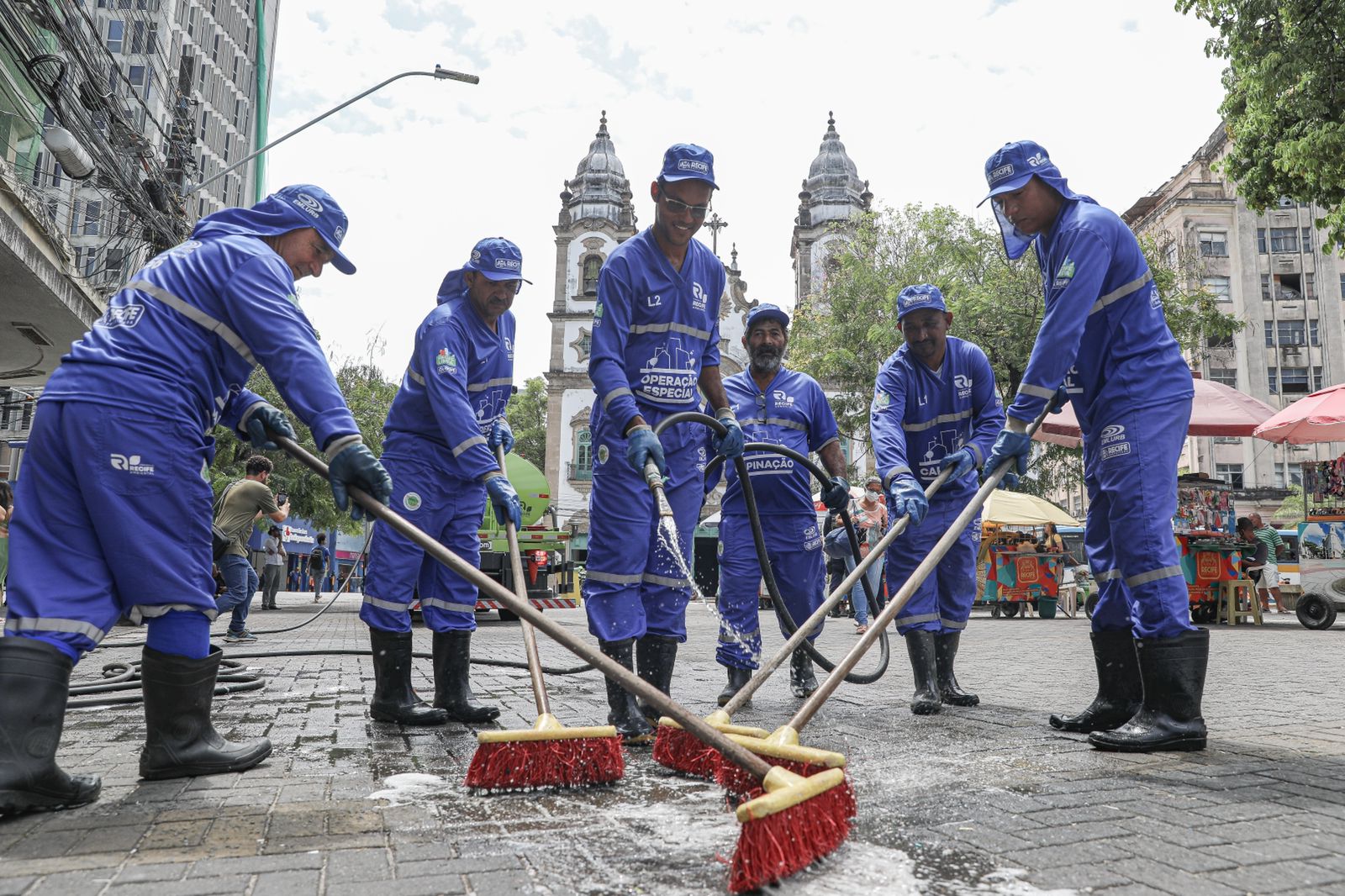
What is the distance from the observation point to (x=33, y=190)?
12.6m

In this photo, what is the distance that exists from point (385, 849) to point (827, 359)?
24.7 m

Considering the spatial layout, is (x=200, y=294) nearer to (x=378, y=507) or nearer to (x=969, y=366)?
(x=378, y=507)

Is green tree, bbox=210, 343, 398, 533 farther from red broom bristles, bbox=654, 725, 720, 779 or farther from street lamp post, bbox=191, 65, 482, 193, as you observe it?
red broom bristles, bbox=654, 725, 720, 779

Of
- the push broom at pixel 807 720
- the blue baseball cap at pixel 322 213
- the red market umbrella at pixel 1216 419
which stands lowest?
the push broom at pixel 807 720

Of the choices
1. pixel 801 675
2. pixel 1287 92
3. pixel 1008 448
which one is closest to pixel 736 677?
pixel 801 675

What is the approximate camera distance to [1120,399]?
12.1 ft

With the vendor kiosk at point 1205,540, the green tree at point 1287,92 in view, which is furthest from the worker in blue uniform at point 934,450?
the green tree at point 1287,92

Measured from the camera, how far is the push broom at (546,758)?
112 inches

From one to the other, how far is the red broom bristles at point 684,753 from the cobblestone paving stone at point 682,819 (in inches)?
2.6

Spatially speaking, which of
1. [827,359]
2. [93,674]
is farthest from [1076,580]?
[93,674]

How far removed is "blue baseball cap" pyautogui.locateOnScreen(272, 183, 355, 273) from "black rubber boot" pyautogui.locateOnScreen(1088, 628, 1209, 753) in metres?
3.21

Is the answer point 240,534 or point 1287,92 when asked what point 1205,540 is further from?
point 240,534

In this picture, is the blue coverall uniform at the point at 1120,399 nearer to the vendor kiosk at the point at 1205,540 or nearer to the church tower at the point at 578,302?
the vendor kiosk at the point at 1205,540

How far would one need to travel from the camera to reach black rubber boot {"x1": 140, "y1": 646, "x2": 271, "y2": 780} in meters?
3.03
